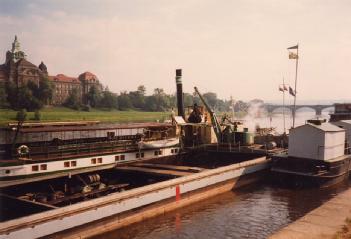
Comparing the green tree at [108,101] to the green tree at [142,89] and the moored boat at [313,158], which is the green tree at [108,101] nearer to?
the green tree at [142,89]

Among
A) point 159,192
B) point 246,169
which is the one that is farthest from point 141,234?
point 246,169

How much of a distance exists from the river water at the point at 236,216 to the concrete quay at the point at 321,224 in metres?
3.16

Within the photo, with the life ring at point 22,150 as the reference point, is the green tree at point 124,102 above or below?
above

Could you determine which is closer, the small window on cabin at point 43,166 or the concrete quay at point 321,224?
the concrete quay at point 321,224

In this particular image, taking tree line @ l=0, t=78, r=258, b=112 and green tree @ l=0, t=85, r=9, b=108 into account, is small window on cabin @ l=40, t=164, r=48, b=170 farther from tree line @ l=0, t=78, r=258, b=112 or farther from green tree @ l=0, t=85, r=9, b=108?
green tree @ l=0, t=85, r=9, b=108

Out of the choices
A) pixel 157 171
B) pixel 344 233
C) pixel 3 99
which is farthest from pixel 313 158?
pixel 3 99

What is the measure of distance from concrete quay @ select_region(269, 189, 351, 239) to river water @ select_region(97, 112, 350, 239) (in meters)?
3.16

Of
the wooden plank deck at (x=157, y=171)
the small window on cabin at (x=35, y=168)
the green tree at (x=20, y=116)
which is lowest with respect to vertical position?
the wooden plank deck at (x=157, y=171)

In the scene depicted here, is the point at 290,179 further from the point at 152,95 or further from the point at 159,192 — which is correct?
the point at 152,95

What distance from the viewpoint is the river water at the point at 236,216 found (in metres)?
19.7

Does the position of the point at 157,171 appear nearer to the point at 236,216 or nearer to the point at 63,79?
the point at 236,216

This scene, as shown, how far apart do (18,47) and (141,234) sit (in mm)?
151190

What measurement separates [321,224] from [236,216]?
7081 millimetres

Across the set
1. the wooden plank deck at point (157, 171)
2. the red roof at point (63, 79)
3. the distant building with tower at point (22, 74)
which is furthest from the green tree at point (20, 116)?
the red roof at point (63, 79)
